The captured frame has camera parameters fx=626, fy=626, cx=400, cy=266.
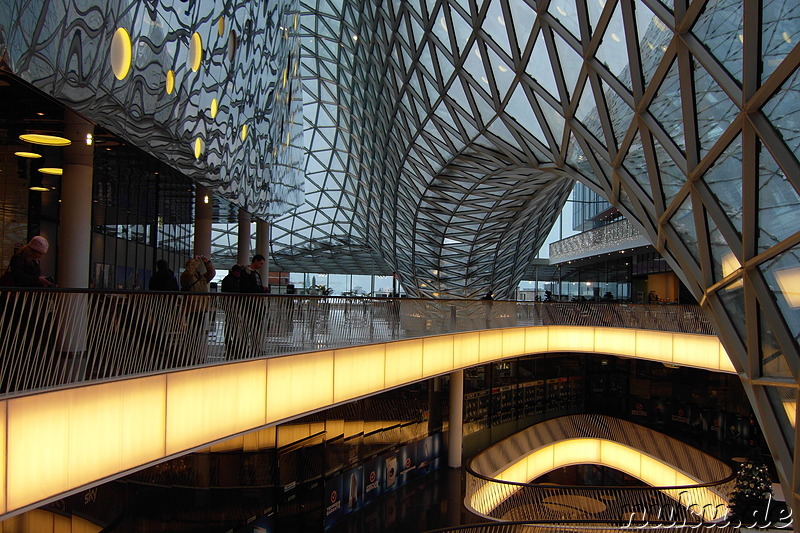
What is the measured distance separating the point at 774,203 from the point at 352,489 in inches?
802

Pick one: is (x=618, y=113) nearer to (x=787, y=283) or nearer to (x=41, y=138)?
(x=787, y=283)

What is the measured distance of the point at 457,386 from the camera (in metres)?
34.2

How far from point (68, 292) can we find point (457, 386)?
27765 mm

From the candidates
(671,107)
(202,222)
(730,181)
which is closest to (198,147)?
(202,222)

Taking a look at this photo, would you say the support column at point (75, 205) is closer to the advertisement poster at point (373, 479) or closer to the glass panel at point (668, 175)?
the glass panel at point (668, 175)

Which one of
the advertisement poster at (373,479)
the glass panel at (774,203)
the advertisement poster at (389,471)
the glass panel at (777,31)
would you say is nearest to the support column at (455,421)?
the advertisement poster at (389,471)

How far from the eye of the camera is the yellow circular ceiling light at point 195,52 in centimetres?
Result: 1911

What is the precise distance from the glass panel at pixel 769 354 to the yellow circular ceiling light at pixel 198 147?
17.7 metres

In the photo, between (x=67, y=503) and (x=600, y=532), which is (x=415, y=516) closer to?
(x=600, y=532)

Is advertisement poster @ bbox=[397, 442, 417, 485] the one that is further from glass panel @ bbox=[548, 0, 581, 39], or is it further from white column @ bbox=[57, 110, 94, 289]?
glass panel @ bbox=[548, 0, 581, 39]

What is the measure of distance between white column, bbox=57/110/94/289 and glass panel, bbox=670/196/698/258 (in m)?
15.9

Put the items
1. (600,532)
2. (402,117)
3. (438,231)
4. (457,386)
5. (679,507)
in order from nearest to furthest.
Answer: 1. (600,532)
2. (679,507)
3. (457,386)
4. (402,117)
5. (438,231)

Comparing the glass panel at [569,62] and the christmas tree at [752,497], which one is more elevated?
the glass panel at [569,62]

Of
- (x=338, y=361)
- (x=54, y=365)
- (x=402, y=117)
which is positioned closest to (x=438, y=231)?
(x=402, y=117)
